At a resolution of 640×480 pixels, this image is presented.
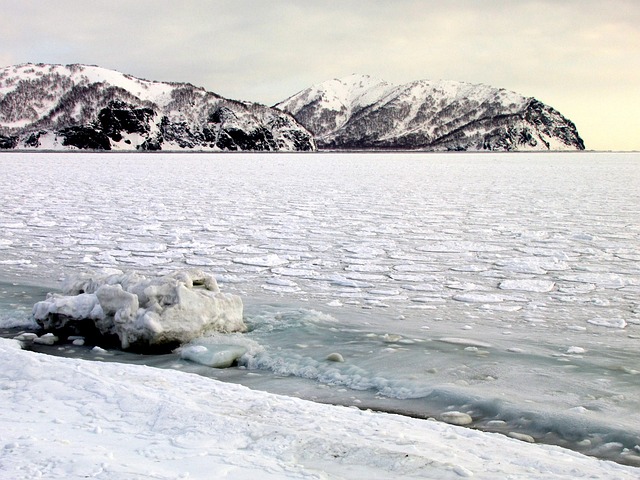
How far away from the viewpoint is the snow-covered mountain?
137 meters

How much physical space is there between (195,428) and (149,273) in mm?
4474

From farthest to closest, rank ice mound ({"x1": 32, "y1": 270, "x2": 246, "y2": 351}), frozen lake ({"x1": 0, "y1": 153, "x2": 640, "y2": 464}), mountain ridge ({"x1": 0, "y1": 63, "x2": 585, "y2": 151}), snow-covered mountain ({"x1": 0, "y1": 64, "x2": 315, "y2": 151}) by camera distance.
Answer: snow-covered mountain ({"x1": 0, "y1": 64, "x2": 315, "y2": 151}) → mountain ridge ({"x1": 0, "y1": 63, "x2": 585, "y2": 151}) → ice mound ({"x1": 32, "y1": 270, "x2": 246, "y2": 351}) → frozen lake ({"x1": 0, "y1": 153, "x2": 640, "y2": 464})

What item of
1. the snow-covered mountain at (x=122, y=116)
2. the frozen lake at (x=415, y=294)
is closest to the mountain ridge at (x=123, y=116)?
the snow-covered mountain at (x=122, y=116)

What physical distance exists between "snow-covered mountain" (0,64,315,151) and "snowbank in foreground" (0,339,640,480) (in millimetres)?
137856

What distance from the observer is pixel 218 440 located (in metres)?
2.77

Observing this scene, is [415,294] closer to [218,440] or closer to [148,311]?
[148,311]

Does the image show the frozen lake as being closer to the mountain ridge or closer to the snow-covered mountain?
the mountain ridge

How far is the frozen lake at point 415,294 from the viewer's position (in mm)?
3824

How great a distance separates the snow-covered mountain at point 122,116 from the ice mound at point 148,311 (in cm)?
13575

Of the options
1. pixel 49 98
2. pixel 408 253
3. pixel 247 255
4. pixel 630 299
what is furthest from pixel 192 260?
pixel 49 98

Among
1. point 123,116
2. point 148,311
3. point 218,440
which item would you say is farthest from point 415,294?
point 123,116

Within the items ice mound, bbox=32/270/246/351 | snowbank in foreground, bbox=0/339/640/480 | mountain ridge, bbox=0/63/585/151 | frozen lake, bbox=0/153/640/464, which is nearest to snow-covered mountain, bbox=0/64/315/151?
mountain ridge, bbox=0/63/585/151

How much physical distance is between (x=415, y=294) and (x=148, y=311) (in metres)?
2.66

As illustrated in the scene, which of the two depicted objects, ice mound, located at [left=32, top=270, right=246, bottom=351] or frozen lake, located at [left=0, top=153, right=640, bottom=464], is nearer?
frozen lake, located at [left=0, top=153, right=640, bottom=464]
